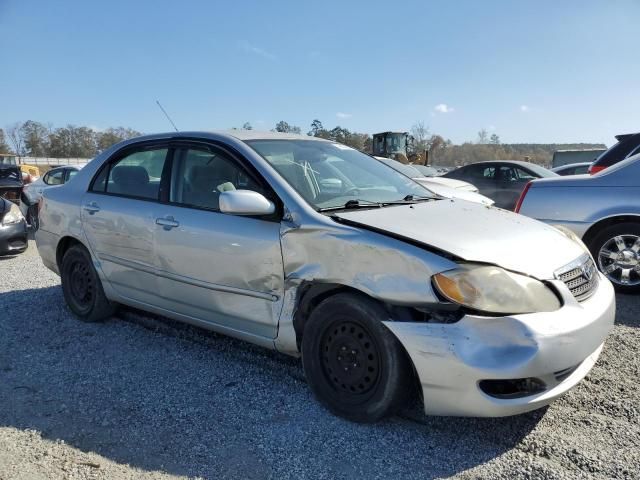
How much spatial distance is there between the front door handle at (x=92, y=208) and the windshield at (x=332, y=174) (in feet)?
5.31

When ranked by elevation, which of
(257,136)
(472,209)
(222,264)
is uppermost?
(257,136)

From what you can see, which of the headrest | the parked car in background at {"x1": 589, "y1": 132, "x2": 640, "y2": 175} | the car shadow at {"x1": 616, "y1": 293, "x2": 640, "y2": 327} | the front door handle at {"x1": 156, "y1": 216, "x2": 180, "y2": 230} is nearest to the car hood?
the front door handle at {"x1": 156, "y1": 216, "x2": 180, "y2": 230}

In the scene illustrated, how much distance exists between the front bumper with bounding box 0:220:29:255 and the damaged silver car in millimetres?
4672

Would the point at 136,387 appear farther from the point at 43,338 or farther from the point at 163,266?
the point at 43,338

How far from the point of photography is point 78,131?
76812mm

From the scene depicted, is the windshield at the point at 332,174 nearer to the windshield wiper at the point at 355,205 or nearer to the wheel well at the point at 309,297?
the windshield wiper at the point at 355,205

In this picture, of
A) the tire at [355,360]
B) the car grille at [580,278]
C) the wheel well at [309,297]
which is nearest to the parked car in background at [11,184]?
the wheel well at [309,297]

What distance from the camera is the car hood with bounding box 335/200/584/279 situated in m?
2.54

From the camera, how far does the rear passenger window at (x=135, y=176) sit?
3.90 metres

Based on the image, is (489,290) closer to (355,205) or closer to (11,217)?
(355,205)

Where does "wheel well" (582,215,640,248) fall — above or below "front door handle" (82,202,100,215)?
below

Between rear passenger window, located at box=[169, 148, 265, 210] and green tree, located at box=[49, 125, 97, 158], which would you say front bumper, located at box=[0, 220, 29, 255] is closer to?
rear passenger window, located at box=[169, 148, 265, 210]


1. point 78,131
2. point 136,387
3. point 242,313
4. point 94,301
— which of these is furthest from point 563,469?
point 78,131

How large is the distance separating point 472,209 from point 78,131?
84283mm
